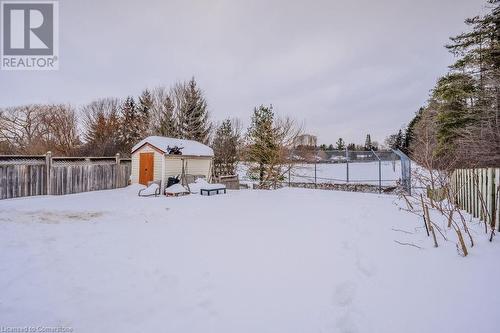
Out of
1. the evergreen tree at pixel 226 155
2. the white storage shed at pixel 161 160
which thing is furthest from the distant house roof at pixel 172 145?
the evergreen tree at pixel 226 155

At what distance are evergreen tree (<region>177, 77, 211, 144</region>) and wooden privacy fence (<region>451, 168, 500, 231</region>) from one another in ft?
65.2

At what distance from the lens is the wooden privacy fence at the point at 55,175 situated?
30.2 ft

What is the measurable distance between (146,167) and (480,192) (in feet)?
42.3

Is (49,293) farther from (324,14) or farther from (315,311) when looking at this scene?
(324,14)

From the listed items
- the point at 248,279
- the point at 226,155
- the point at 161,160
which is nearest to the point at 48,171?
the point at 161,160

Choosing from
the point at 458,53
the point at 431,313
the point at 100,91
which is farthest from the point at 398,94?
the point at 100,91

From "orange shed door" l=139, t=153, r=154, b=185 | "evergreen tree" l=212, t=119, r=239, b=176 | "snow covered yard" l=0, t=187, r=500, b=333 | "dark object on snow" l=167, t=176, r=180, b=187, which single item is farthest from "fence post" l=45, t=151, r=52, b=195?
"evergreen tree" l=212, t=119, r=239, b=176

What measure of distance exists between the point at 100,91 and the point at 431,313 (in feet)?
101

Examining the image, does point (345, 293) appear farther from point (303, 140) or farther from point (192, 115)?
point (192, 115)

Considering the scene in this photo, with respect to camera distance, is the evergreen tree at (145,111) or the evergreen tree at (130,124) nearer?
the evergreen tree at (145,111)

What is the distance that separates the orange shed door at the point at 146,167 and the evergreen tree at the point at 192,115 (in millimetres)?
9964

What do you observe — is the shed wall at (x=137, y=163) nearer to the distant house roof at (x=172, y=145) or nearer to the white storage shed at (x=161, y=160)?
the white storage shed at (x=161, y=160)

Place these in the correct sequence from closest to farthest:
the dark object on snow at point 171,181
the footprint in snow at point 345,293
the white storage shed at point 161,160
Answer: the footprint in snow at point 345,293 < the dark object on snow at point 171,181 < the white storage shed at point 161,160

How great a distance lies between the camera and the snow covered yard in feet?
Answer: 6.98
